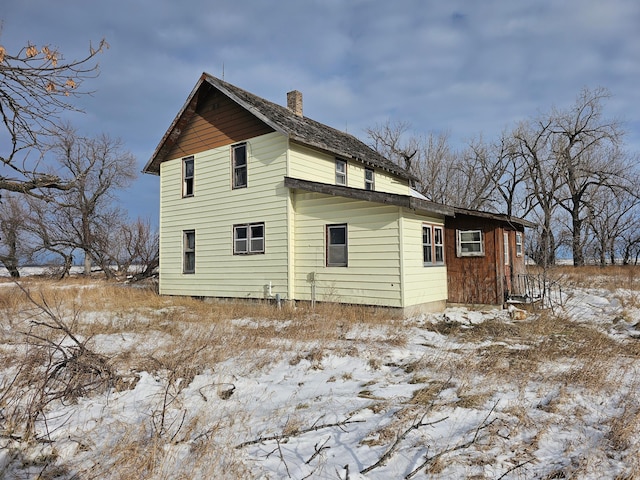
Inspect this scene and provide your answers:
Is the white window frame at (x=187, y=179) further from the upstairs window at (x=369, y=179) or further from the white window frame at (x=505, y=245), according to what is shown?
the white window frame at (x=505, y=245)

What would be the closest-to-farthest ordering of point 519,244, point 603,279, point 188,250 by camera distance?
point 519,244 → point 188,250 → point 603,279

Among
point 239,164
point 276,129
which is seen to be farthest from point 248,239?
point 276,129

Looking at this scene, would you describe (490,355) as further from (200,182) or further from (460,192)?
(460,192)

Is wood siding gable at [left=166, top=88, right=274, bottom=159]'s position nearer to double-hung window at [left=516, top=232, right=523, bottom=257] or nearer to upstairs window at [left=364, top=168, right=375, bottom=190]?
upstairs window at [left=364, top=168, right=375, bottom=190]

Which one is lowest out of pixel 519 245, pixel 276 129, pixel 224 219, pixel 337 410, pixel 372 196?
pixel 337 410

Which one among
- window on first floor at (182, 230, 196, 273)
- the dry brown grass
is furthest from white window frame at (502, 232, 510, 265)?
window on first floor at (182, 230, 196, 273)

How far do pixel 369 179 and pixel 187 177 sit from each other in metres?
7.78

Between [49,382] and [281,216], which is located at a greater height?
[281,216]

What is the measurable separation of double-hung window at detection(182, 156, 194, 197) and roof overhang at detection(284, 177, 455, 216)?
563cm

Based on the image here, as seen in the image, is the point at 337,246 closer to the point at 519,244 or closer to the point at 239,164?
the point at 239,164

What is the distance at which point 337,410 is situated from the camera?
5.14 metres

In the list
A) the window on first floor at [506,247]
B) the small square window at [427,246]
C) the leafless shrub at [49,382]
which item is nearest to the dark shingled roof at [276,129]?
the small square window at [427,246]

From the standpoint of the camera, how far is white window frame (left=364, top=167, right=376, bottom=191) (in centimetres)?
1799

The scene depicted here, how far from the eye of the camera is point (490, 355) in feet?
24.8
